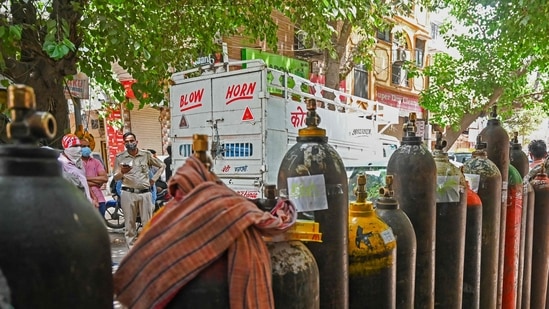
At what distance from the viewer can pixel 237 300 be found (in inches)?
44.8

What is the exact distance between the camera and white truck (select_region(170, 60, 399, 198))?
6707 mm

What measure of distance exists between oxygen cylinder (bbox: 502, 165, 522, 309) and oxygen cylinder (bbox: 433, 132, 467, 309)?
889 millimetres

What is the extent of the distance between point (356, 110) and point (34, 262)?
8.60 meters

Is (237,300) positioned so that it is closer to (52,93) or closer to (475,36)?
(52,93)

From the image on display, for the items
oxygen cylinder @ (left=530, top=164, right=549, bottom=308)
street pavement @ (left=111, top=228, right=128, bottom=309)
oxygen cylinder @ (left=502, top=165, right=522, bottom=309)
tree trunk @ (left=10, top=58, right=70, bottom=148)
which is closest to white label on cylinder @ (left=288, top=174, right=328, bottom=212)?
oxygen cylinder @ (left=502, top=165, right=522, bottom=309)

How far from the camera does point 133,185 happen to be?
7.00 metres

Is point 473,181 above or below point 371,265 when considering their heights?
above

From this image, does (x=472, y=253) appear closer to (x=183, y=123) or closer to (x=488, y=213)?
(x=488, y=213)

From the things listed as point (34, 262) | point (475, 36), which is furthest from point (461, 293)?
point (475, 36)

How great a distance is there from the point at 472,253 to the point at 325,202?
1482 mm

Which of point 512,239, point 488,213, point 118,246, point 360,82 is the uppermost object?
point 360,82

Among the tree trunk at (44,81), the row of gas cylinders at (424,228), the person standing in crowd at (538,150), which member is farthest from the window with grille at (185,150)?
the row of gas cylinders at (424,228)

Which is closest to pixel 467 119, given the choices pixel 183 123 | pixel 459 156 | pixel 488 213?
pixel 459 156

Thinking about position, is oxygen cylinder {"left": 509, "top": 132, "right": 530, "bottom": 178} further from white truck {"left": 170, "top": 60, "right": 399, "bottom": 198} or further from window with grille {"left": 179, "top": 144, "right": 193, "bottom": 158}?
window with grille {"left": 179, "top": 144, "right": 193, "bottom": 158}
